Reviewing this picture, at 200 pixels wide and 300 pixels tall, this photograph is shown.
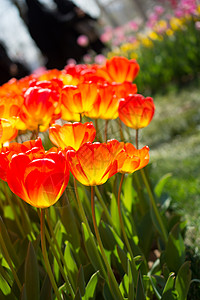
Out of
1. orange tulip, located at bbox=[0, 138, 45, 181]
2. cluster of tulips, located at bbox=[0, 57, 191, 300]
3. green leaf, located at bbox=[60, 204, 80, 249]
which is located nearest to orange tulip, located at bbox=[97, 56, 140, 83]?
cluster of tulips, located at bbox=[0, 57, 191, 300]

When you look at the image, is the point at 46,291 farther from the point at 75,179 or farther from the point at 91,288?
the point at 75,179

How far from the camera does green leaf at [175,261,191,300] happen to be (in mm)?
1164

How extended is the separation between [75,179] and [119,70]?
0.59m

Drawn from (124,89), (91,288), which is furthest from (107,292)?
(124,89)

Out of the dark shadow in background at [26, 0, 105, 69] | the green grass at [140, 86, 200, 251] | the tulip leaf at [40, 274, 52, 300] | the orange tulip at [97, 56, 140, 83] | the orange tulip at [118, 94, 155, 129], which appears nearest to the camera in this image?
the tulip leaf at [40, 274, 52, 300]

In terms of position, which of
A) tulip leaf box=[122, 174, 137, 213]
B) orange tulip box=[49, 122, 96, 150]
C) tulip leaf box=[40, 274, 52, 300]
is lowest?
tulip leaf box=[122, 174, 137, 213]

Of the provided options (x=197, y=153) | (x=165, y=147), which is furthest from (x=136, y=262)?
(x=165, y=147)

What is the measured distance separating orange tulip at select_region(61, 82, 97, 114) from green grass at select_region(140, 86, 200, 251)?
91 centimetres

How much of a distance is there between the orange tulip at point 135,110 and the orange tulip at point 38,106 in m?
0.21

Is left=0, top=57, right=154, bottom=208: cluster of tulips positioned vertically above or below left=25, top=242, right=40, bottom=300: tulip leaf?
above

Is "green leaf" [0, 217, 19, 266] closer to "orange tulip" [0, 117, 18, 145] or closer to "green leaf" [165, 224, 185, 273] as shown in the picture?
"orange tulip" [0, 117, 18, 145]

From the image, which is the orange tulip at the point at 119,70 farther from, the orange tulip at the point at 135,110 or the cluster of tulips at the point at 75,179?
the orange tulip at the point at 135,110

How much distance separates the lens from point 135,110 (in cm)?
122

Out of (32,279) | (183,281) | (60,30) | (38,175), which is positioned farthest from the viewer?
(60,30)
